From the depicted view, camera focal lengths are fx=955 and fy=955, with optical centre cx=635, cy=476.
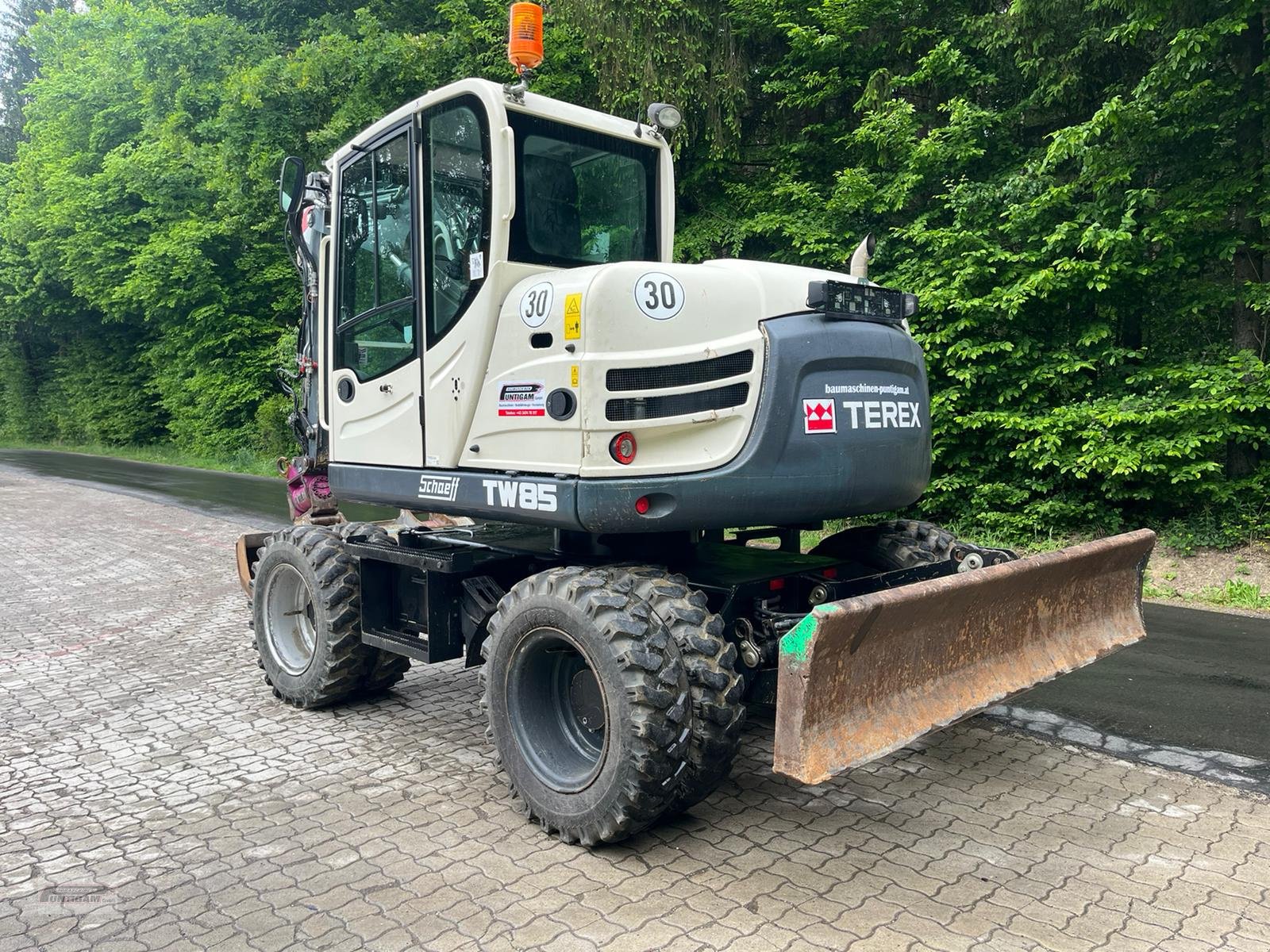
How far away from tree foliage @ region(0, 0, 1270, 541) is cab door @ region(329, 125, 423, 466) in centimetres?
754

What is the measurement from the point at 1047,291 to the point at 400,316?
7.91 metres

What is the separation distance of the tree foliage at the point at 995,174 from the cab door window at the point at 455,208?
7.60 metres

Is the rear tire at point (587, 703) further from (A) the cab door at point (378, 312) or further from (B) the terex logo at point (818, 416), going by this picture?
(A) the cab door at point (378, 312)

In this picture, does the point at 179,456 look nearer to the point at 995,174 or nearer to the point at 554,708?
the point at 995,174

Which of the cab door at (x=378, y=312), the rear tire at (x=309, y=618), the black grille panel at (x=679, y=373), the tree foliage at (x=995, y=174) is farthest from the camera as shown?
the tree foliage at (x=995, y=174)

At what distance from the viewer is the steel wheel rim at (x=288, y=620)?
573 cm

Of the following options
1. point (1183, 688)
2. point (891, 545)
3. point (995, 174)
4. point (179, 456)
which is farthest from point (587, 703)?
point (179, 456)

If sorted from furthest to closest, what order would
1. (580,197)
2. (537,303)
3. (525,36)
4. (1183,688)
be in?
(1183,688) → (580,197) → (525,36) → (537,303)

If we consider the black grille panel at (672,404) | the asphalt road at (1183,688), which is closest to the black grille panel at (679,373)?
the black grille panel at (672,404)

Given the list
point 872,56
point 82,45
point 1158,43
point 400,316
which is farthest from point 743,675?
point 82,45

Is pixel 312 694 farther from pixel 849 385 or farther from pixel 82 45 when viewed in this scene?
pixel 82 45

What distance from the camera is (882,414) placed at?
4.15 meters

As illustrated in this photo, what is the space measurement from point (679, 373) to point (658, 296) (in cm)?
32

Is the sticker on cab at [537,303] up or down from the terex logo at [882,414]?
up
